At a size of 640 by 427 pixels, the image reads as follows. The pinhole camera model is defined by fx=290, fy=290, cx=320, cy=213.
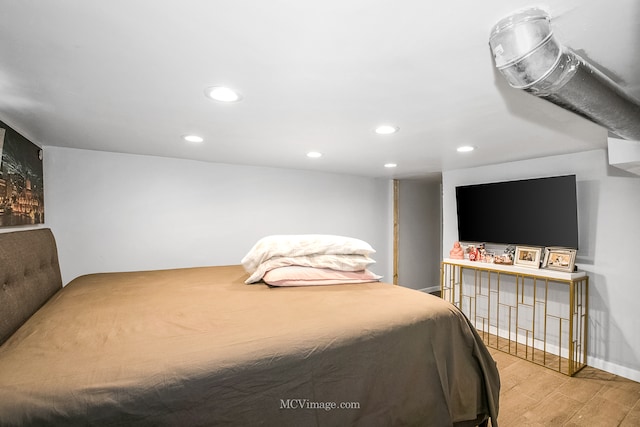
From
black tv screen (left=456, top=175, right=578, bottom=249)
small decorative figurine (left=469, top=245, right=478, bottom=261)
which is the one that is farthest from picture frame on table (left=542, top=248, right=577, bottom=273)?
small decorative figurine (left=469, top=245, right=478, bottom=261)

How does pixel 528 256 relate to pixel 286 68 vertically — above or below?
below

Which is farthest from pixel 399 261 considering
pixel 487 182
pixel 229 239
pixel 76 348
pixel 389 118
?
pixel 76 348

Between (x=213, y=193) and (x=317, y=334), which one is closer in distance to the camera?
(x=317, y=334)

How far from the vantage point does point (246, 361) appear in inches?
40.5

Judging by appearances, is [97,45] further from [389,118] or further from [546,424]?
[546,424]

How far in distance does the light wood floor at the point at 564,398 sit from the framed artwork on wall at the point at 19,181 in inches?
143

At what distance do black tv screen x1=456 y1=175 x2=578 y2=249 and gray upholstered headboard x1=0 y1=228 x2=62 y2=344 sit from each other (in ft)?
13.3

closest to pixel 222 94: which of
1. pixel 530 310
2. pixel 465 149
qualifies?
pixel 465 149

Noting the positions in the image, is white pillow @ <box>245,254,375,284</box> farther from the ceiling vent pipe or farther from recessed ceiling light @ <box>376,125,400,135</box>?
the ceiling vent pipe

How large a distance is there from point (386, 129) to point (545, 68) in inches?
48.1

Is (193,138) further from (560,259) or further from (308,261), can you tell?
(560,259)

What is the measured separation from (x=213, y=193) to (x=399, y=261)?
3268 mm

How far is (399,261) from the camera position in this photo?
198 inches

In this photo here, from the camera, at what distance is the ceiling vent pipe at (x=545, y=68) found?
2.89 ft
